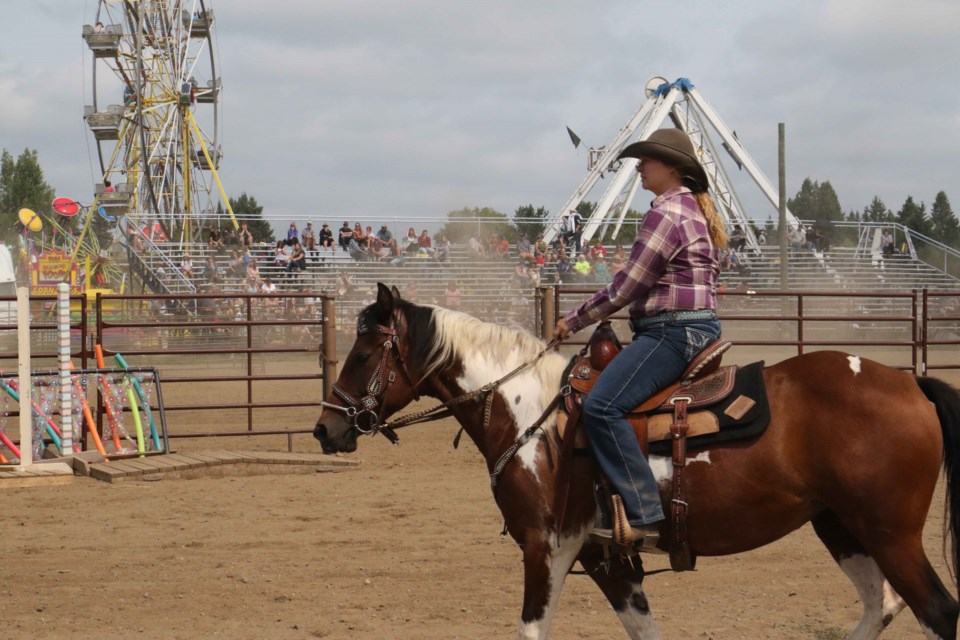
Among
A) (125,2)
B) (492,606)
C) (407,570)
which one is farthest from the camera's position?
(125,2)

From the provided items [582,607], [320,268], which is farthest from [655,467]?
[320,268]

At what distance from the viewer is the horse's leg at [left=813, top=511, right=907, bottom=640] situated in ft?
13.1

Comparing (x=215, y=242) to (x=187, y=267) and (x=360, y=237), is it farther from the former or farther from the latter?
(x=360, y=237)

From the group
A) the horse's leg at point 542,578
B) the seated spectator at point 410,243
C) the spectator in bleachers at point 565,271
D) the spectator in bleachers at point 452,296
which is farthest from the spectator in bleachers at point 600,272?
the horse's leg at point 542,578

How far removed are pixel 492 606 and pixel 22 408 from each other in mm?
5438

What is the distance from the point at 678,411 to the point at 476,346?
88 cm

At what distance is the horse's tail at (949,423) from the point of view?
3.66 meters

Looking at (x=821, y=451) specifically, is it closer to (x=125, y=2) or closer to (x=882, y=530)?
(x=882, y=530)

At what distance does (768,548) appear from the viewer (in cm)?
631

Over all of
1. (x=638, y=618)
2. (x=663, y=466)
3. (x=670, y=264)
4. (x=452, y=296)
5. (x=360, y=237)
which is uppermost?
(x=360, y=237)

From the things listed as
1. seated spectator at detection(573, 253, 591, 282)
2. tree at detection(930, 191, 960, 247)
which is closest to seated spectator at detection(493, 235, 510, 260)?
seated spectator at detection(573, 253, 591, 282)

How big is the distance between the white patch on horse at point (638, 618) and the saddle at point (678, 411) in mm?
232

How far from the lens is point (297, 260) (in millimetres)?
23438

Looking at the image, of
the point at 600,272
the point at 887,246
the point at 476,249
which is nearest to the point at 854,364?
the point at 600,272
